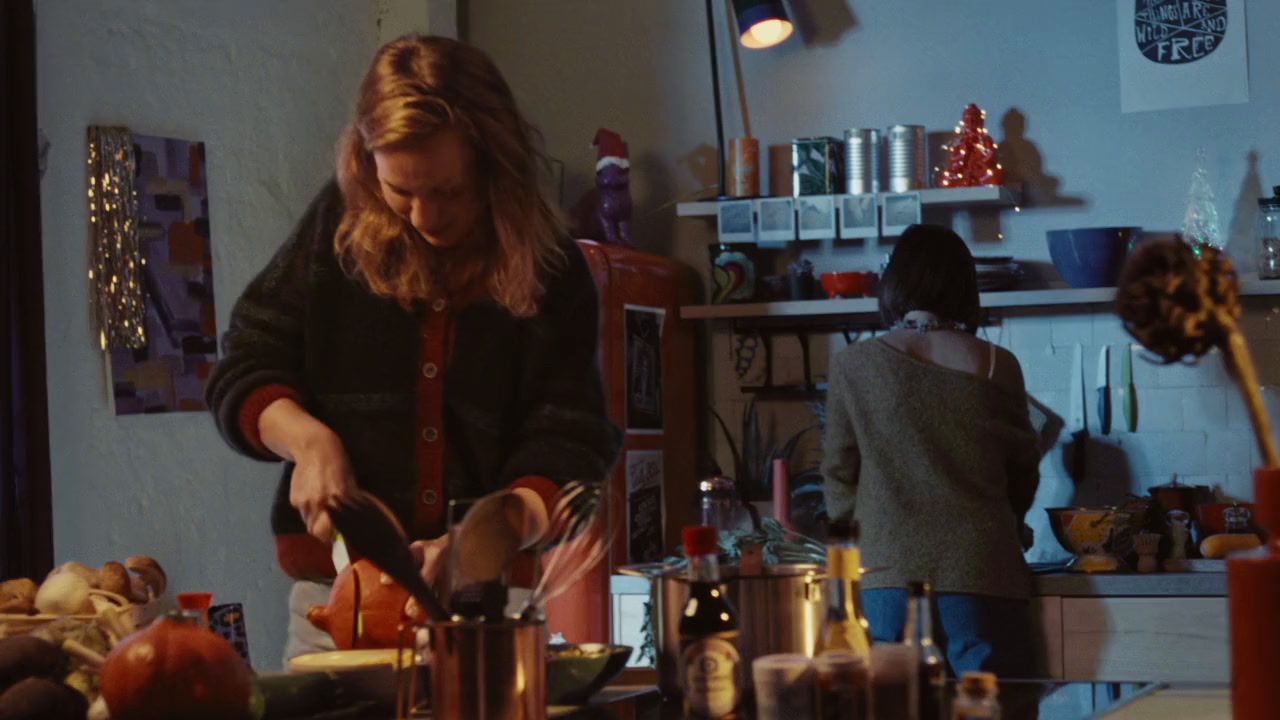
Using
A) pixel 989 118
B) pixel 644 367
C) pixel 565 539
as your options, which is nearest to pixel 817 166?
pixel 989 118

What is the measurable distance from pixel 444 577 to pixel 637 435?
2.96 metres

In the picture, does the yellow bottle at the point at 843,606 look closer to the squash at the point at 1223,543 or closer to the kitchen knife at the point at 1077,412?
the squash at the point at 1223,543

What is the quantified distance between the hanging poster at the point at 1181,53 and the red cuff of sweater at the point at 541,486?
2549 mm

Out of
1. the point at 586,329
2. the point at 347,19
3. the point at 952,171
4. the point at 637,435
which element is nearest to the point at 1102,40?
the point at 952,171

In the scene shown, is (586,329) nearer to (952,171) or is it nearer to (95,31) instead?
(95,31)

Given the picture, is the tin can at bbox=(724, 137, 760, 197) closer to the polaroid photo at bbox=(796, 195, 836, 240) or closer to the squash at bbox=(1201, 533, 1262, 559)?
the polaroid photo at bbox=(796, 195, 836, 240)

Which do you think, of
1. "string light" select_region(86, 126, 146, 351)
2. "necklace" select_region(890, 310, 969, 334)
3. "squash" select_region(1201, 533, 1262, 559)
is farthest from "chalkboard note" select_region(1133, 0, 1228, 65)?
"string light" select_region(86, 126, 146, 351)

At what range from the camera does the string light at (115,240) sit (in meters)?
3.53

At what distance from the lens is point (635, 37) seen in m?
4.79

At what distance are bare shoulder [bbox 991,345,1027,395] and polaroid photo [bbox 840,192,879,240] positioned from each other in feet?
4.21

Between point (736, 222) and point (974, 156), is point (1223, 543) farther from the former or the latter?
point (736, 222)

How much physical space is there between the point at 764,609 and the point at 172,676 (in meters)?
0.56

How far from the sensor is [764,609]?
5.16ft

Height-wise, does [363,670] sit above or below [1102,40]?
below
